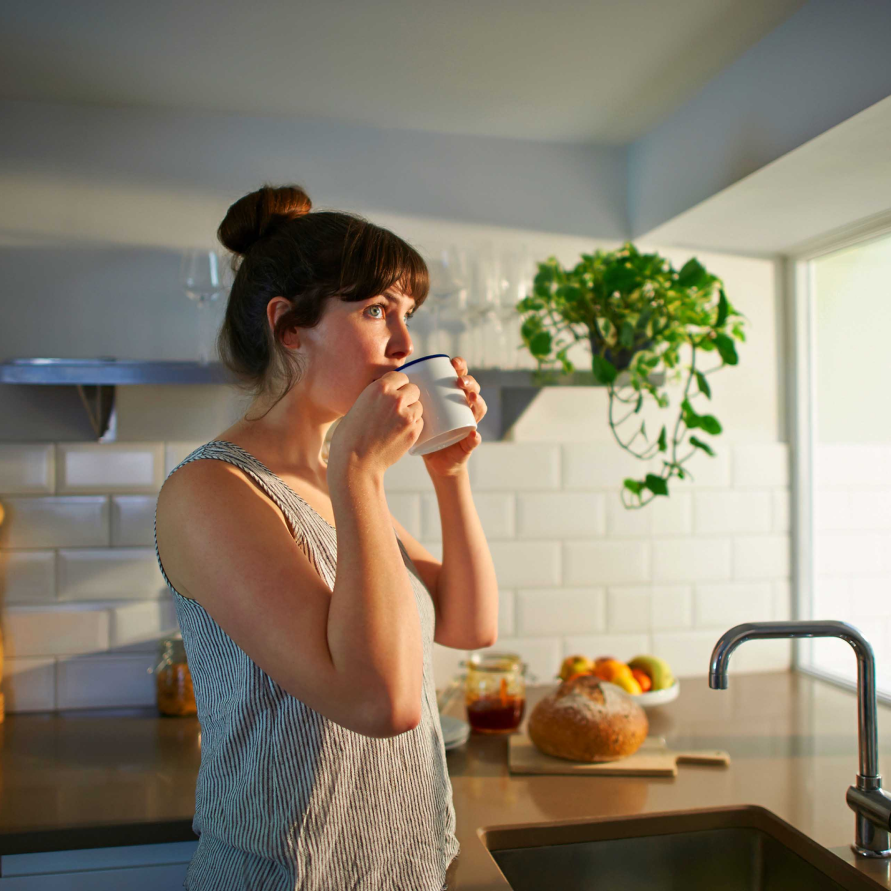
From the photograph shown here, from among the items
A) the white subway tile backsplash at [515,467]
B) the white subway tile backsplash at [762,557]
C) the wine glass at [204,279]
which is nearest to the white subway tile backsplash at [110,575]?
the wine glass at [204,279]

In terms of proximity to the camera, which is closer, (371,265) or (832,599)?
(371,265)

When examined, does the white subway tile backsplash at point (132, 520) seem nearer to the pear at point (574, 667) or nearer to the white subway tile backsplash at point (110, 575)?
the white subway tile backsplash at point (110, 575)

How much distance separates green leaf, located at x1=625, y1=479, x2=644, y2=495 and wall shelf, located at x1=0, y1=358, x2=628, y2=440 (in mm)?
236

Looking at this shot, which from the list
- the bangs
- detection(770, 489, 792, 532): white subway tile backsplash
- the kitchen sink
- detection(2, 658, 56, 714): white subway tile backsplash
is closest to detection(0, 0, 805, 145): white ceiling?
the bangs

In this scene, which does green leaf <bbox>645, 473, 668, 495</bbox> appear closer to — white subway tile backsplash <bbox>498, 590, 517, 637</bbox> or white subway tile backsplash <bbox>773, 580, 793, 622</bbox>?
white subway tile backsplash <bbox>498, 590, 517, 637</bbox>

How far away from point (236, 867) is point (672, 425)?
1380mm

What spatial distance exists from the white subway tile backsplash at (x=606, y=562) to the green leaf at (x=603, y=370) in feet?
1.50

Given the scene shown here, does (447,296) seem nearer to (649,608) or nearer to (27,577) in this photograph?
(649,608)

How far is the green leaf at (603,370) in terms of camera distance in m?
1.54

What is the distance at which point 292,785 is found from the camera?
830 mm

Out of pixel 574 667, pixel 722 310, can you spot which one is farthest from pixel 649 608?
pixel 722 310

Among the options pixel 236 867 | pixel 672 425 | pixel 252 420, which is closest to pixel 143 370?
pixel 252 420

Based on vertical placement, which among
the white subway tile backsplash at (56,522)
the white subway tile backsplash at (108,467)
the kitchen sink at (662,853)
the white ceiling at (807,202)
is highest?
the white ceiling at (807,202)

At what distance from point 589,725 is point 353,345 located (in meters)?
0.76
